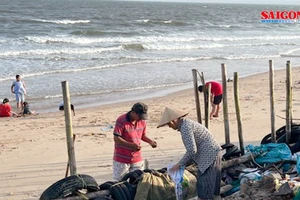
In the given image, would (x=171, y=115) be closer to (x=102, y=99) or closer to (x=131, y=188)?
(x=131, y=188)

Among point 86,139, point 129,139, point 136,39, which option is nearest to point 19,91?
point 86,139

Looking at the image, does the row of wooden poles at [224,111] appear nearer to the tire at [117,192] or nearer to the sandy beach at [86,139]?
the tire at [117,192]

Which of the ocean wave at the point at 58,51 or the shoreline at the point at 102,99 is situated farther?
the ocean wave at the point at 58,51

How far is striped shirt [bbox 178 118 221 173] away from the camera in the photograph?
6305mm

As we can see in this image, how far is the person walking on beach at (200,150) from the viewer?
6.33 m

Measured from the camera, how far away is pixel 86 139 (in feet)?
40.1

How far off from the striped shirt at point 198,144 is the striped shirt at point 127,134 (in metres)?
1.26

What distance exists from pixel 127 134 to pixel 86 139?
4.89 meters

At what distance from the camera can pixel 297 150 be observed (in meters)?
9.33

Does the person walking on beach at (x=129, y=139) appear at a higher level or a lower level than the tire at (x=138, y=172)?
higher

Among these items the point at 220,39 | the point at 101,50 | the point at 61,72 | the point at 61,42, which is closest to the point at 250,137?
the point at 61,72

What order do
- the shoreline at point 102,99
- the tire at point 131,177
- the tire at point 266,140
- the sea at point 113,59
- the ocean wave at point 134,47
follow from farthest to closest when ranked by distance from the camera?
the ocean wave at point 134,47 → the sea at point 113,59 → the shoreline at point 102,99 → the tire at point 266,140 → the tire at point 131,177

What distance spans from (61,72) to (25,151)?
12.4 metres

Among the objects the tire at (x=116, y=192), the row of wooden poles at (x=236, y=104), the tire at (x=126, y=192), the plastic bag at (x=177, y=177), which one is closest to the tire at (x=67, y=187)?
the tire at (x=116, y=192)
